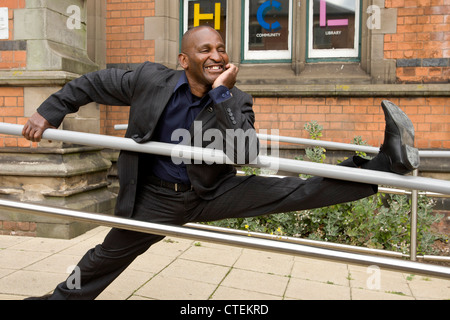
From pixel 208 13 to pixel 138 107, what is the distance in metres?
4.21

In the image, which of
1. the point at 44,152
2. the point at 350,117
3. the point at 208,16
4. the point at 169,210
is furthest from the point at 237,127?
the point at 208,16

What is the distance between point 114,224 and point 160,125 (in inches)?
22.6

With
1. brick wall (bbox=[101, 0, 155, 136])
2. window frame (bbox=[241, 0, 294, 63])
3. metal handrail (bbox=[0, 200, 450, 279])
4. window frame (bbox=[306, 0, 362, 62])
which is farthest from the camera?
brick wall (bbox=[101, 0, 155, 136])

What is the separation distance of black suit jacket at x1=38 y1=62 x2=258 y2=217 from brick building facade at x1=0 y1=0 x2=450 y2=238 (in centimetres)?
252

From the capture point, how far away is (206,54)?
7.36 feet

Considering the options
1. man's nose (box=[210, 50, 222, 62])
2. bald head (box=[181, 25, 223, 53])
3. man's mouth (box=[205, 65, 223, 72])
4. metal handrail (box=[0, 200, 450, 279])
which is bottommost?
metal handrail (box=[0, 200, 450, 279])

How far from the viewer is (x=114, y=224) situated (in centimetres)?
210

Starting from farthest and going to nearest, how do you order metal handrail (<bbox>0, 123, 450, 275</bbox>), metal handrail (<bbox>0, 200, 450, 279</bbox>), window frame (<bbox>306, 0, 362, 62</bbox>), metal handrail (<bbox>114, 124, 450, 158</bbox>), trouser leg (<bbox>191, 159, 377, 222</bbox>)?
window frame (<bbox>306, 0, 362, 62</bbox>) → metal handrail (<bbox>114, 124, 450, 158</bbox>) → trouser leg (<bbox>191, 159, 377, 222</bbox>) → metal handrail (<bbox>0, 200, 450, 279</bbox>) → metal handrail (<bbox>0, 123, 450, 275</bbox>)

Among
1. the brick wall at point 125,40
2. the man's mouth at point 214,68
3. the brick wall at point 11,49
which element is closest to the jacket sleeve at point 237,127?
the man's mouth at point 214,68

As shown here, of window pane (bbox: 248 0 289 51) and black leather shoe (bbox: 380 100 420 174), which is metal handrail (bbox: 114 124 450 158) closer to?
black leather shoe (bbox: 380 100 420 174)

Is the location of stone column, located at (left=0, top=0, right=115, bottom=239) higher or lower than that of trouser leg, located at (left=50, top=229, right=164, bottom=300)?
higher

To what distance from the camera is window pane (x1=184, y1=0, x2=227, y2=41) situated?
602cm

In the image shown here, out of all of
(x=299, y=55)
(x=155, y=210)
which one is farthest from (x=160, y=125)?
(x=299, y=55)

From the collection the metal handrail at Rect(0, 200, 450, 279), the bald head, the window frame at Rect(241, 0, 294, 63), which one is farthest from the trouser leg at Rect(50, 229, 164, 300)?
the window frame at Rect(241, 0, 294, 63)
